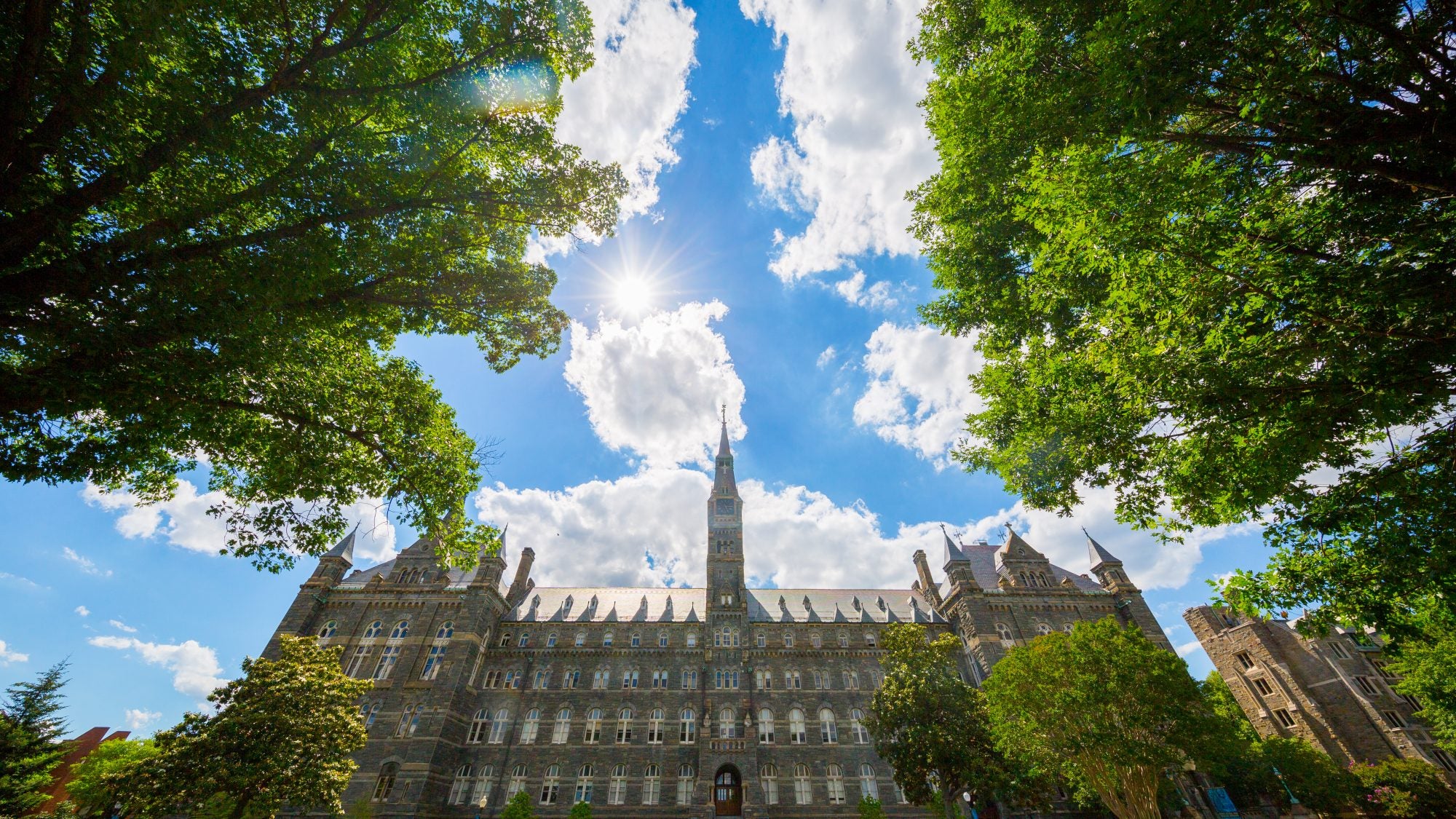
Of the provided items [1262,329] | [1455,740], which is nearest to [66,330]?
[1262,329]

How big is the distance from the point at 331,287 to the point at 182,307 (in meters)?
2.30

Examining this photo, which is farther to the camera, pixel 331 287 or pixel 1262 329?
pixel 331 287

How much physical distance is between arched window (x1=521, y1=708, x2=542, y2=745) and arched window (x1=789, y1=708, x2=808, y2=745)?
1652 centimetres

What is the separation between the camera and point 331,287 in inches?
404

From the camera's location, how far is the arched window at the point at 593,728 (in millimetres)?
33344

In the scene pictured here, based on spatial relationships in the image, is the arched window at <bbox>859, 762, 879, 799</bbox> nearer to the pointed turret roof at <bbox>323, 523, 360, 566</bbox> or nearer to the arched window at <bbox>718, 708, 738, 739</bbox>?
the arched window at <bbox>718, 708, 738, 739</bbox>

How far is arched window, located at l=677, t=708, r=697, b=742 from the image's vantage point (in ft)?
110

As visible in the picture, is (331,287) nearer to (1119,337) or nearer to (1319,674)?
(1119,337)

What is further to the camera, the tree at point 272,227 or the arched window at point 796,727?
the arched window at point 796,727

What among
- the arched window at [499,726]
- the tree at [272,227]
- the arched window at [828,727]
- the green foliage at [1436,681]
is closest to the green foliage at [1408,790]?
the green foliage at [1436,681]

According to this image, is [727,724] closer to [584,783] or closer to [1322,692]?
[584,783]

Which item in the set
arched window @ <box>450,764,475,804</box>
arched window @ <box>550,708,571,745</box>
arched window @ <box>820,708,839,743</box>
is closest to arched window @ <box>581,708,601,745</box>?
arched window @ <box>550,708,571,745</box>

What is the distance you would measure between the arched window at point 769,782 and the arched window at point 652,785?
623 centimetres

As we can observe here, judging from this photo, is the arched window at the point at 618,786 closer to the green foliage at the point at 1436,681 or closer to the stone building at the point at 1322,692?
the stone building at the point at 1322,692
